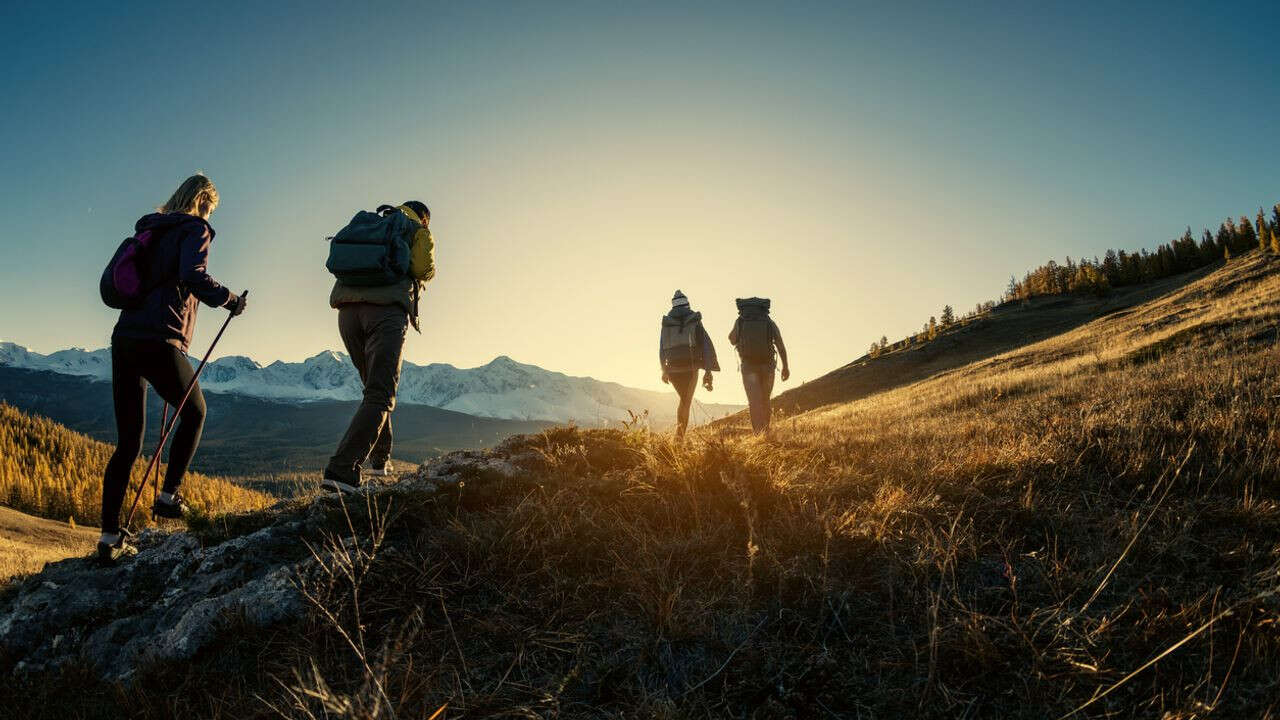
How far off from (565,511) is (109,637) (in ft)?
7.22

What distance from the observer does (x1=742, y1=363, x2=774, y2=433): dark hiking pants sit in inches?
371

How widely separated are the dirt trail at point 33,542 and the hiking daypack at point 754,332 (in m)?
8.27

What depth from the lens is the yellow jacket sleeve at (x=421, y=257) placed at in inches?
189

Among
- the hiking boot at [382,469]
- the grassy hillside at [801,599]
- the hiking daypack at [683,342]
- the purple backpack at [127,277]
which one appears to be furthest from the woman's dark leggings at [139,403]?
the hiking daypack at [683,342]

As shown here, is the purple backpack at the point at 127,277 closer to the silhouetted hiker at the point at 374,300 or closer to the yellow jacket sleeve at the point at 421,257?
the silhouetted hiker at the point at 374,300

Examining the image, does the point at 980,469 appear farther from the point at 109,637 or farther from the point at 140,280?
the point at 140,280

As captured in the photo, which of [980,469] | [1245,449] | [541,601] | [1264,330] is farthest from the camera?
[1264,330]

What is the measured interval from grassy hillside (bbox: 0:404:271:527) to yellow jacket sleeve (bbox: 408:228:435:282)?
108 inches

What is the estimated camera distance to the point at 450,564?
271 cm

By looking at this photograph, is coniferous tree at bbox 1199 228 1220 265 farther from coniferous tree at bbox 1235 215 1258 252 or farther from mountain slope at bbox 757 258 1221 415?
mountain slope at bbox 757 258 1221 415

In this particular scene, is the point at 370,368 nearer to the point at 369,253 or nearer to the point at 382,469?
the point at 369,253

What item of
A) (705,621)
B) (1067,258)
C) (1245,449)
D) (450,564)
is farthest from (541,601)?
(1067,258)

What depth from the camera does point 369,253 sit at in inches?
173

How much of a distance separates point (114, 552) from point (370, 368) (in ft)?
6.23
